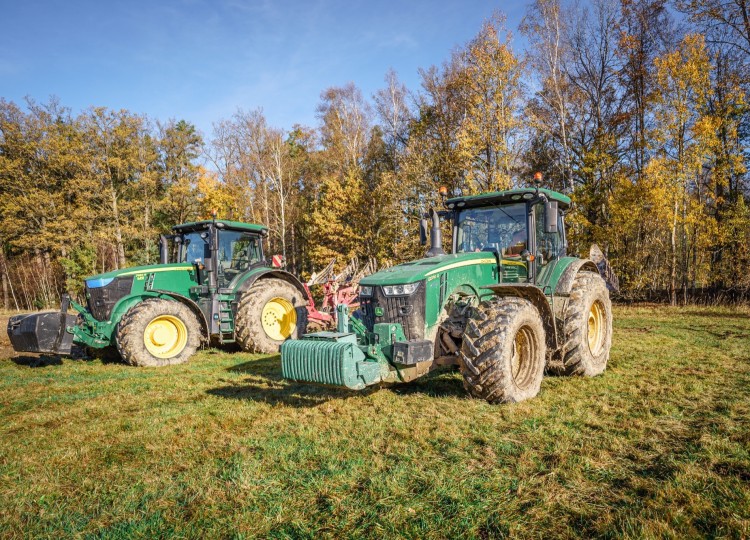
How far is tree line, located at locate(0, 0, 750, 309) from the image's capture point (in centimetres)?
1588

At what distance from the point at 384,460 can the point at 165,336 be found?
242 inches

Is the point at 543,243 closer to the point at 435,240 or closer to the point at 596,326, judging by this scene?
the point at 435,240

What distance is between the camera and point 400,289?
195 inches

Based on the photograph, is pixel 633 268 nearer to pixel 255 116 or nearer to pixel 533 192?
pixel 533 192

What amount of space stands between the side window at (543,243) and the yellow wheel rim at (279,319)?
18.1 ft

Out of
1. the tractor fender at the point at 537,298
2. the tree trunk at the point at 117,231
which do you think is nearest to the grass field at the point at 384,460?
the tractor fender at the point at 537,298

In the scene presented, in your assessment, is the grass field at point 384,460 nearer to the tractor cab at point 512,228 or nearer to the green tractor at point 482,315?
the green tractor at point 482,315

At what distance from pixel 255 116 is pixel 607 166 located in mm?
21393

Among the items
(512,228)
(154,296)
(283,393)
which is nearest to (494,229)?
(512,228)

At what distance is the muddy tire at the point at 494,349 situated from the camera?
4.49m

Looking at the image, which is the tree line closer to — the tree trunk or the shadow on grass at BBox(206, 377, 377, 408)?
the tree trunk

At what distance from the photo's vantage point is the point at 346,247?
1079 inches

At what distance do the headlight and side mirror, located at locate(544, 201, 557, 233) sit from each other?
182 centimetres

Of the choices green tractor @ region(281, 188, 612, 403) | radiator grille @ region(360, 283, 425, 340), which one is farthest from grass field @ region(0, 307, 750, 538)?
radiator grille @ region(360, 283, 425, 340)
